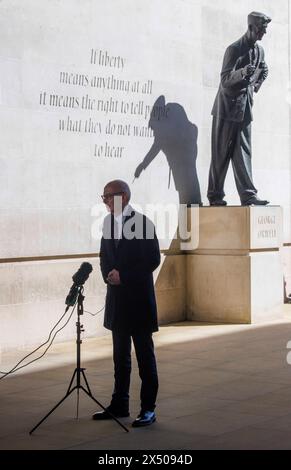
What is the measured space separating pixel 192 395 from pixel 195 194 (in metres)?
6.99

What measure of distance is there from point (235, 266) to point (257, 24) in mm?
3840

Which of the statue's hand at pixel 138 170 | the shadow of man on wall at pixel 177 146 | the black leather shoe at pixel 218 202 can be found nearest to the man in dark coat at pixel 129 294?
the statue's hand at pixel 138 170

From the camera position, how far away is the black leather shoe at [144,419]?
8.02 meters

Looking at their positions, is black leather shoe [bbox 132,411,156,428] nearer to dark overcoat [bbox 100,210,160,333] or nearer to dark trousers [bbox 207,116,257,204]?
dark overcoat [bbox 100,210,160,333]

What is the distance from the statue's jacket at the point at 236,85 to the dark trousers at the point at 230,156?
0.17 meters

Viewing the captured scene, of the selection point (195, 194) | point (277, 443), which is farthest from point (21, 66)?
point (277, 443)

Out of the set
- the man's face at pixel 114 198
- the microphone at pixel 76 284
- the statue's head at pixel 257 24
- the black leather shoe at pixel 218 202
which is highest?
the statue's head at pixel 257 24

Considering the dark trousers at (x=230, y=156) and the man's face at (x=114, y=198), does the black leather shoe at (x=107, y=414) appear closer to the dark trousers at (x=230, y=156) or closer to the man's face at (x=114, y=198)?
the man's face at (x=114, y=198)

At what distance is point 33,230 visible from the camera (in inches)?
515

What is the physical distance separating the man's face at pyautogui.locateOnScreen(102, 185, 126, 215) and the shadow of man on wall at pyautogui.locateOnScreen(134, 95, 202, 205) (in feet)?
22.0

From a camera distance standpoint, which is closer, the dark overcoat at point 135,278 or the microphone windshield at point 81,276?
the dark overcoat at point 135,278

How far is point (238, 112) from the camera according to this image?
15.5m

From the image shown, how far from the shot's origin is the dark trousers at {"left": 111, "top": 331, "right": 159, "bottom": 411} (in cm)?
818
